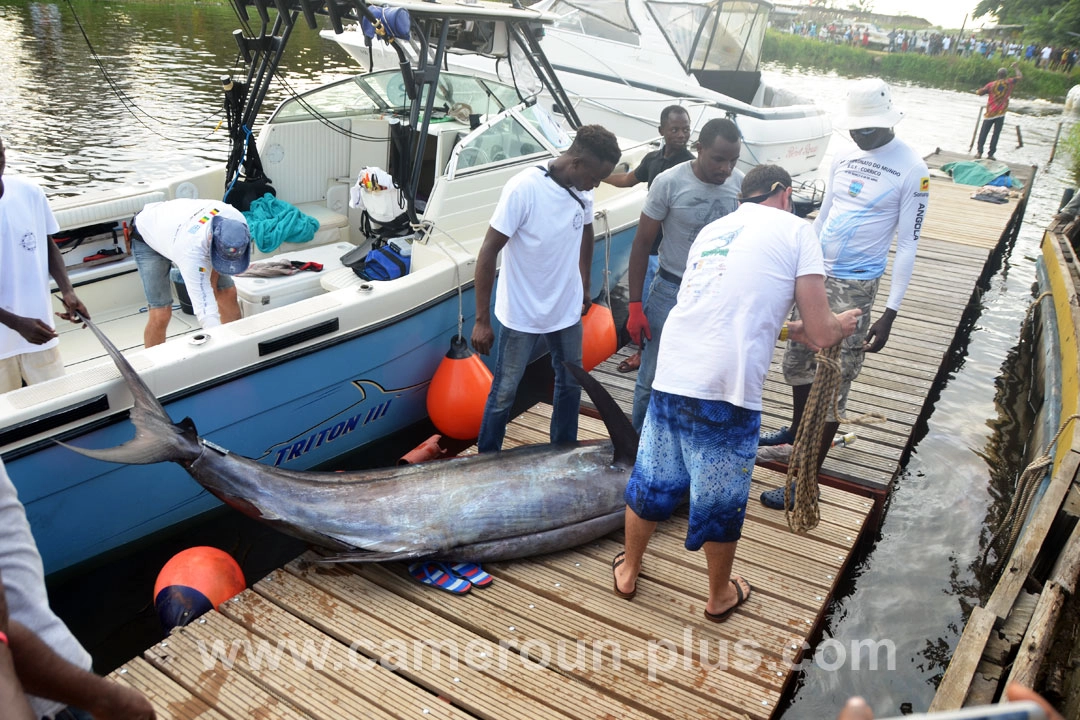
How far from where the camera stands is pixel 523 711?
273cm

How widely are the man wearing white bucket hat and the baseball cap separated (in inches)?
109

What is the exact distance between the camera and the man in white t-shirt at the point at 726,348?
256 centimetres

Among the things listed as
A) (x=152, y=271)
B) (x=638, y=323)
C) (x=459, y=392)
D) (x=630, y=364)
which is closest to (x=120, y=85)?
(x=152, y=271)

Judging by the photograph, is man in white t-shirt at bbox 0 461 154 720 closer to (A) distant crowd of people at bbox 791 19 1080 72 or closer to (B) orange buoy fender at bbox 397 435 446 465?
(B) orange buoy fender at bbox 397 435 446 465

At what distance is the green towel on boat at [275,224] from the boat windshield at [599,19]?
5.89 m

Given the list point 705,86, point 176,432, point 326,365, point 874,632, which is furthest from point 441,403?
point 705,86

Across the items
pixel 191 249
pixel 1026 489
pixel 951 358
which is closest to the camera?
pixel 191 249

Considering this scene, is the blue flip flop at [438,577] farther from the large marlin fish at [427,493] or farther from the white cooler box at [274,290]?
the white cooler box at [274,290]

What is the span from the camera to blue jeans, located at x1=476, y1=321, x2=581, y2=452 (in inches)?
149

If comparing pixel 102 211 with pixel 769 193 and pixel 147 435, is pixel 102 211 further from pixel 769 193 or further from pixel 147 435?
pixel 769 193

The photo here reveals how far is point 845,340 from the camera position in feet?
11.4

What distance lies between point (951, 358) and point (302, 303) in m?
6.55

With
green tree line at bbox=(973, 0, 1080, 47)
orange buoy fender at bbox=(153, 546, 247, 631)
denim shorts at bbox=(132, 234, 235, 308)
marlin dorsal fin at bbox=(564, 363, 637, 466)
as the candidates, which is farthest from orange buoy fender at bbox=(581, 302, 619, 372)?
green tree line at bbox=(973, 0, 1080, 47)

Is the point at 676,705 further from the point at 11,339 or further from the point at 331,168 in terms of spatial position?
the point at 331,168
